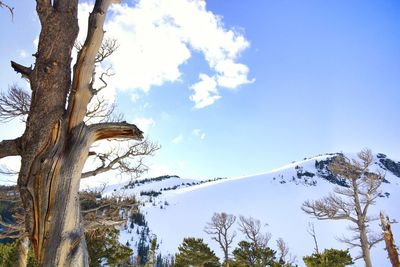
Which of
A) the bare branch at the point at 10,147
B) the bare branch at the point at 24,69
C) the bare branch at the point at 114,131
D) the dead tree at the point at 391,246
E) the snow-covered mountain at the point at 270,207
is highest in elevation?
the snow-covered mountain at the point at 270,207

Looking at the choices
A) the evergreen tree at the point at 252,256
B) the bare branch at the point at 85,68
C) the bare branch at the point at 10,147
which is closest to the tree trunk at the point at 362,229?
the evergreen tree at the point at 252,256

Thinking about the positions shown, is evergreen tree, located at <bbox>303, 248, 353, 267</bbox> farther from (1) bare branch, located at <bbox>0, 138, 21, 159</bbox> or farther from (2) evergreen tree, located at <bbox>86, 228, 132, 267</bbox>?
(1) bare branch, located at <bbox>0, 138, 21, 159</bbox>

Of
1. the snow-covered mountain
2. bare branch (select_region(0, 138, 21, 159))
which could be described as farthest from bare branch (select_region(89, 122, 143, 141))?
the snow-covered mountain

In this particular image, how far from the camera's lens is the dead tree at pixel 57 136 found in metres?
2.59

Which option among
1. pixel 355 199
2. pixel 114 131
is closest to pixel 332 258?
pixel 355 199

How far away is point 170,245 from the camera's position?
100m

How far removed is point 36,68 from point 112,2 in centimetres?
106

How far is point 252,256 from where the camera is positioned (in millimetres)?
26625

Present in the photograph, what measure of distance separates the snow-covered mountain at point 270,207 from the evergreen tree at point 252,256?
58.9 meters

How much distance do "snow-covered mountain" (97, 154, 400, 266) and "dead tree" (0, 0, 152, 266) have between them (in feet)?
280

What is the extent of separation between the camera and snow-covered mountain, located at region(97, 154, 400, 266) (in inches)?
3784

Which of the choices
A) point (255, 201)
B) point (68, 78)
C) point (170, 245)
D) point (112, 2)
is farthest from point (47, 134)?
point (255, 201)

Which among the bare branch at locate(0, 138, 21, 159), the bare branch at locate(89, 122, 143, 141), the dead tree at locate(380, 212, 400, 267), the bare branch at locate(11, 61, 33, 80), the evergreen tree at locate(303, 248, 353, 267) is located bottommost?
the evergreen tree at locate(303, 248, 353, 267)

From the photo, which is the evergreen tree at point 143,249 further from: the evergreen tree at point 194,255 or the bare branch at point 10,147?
the bare branch at point 10,147
